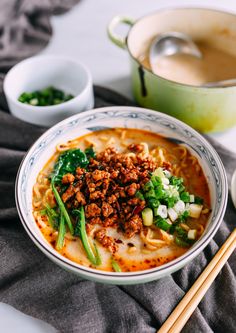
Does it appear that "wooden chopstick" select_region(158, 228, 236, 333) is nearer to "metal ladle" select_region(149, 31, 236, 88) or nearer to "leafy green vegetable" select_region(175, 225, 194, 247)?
"leafy green vegetable" select_region(175, 225, 194, 247)

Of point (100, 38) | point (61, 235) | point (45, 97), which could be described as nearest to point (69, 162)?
point (61, 235)

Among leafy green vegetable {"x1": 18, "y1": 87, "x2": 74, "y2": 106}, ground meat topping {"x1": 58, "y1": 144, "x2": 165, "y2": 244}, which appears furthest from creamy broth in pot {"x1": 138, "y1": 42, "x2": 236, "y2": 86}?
ground meat topping {"x1": 58, "y1": 144, "x2": 165, "y2": 244}

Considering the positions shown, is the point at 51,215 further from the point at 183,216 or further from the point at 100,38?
the point at 100,38

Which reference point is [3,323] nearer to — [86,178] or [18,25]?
[86,178]

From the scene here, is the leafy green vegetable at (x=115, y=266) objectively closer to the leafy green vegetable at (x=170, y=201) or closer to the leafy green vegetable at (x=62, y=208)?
the leafy green vegetable at (x=62, y=208)

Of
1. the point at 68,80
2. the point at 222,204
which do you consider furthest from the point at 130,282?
the point at 68,80

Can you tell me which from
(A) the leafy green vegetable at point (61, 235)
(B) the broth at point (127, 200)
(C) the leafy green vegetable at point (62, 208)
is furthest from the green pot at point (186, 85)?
(A) the leafy green vegetable at point (61, 235)

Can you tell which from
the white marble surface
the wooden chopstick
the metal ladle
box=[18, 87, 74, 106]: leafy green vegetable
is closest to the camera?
the wooden chopstick
